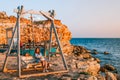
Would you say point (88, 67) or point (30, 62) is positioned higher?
point (30, 62)

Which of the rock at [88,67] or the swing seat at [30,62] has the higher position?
the swing seat at [30,62]

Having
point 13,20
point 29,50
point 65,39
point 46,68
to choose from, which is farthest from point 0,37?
point 46,68

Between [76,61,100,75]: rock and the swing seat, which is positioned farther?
[76,61,100,75]: rock

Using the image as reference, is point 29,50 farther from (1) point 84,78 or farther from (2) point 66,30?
(2) point 66,30

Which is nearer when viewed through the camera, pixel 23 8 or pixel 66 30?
pixel 23 8

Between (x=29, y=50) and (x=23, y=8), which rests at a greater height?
(x=23, y=8)

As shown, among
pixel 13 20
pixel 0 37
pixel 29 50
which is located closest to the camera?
pixel 29 50

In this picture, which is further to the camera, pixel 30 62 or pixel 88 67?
pixel 88 67

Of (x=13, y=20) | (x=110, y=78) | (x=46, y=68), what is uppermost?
(x=13, y=20)

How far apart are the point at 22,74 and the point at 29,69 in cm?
120

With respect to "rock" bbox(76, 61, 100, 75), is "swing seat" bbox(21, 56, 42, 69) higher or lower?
higher

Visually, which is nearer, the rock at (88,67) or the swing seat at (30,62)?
the swing seat at (30,62)

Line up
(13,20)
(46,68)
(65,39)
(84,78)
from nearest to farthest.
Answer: (84,78) < (46,68) < (13,20) < (65,39)

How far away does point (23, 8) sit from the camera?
44.1 feet
